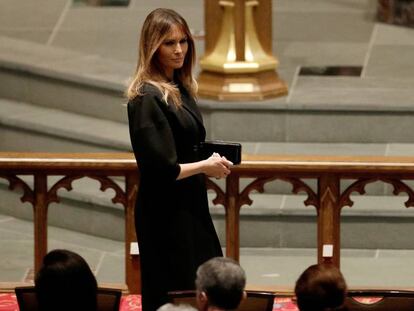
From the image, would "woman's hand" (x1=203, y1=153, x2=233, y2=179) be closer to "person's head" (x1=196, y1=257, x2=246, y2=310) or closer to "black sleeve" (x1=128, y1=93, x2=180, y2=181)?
"black sleeve" (x1=128, y1=93, x2=180, y2=181)

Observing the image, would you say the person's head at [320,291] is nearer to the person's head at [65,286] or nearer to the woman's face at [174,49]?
the person's head at [65,286]

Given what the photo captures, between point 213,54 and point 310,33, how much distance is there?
211cm

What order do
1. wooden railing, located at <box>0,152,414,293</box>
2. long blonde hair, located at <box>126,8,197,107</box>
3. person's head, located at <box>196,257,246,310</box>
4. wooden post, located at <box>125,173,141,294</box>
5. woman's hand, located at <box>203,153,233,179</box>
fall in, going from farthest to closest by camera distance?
1. wooden post, located at <box>125,173,141,294</box>
2. wooden railing, located at <box>0,152,414,293</box>
3. woman's hand, located at <box>203,153,233,179</box>
4. long blonde hair, located at <box>126,8,197,107</box>
5. person's head, located at <box>196,257,246,310</box>

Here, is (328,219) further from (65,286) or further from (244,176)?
(65,286)

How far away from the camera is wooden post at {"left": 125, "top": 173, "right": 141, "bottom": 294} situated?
747 centimetres

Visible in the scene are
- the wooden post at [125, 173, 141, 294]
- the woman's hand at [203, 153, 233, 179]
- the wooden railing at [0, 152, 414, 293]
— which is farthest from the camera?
the wooden post at [125, 173, 141, 294]

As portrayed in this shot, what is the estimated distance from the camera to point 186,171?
6207 millimetres

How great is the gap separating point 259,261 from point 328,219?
151 cm

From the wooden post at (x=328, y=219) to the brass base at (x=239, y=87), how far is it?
235 centimetres

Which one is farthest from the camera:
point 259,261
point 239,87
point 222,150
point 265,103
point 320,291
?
point 239,87

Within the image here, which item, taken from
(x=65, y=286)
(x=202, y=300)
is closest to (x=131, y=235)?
(x=202, y=300)

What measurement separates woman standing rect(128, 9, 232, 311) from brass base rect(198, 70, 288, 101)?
131 inches

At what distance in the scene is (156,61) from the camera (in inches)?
245

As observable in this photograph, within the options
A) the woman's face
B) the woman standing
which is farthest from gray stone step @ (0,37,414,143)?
the woman's face
